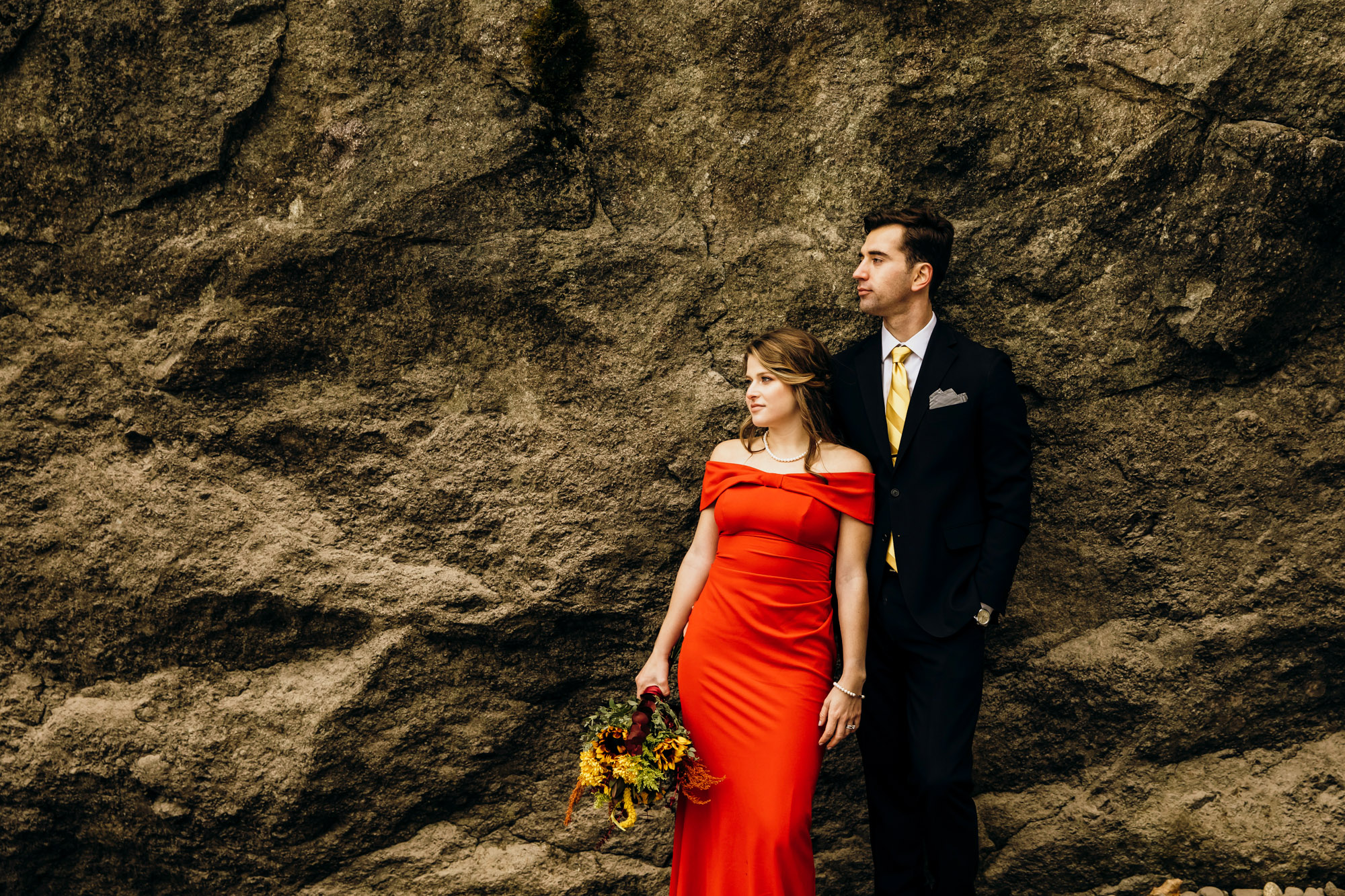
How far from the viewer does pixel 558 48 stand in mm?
3932

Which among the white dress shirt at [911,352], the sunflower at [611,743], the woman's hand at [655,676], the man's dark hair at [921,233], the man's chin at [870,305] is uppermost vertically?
the man's dark hair at [921,233]

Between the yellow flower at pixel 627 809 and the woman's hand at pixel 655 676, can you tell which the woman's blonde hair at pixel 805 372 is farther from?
the yellow flower at pixel 627 809

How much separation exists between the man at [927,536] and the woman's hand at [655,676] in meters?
0.84

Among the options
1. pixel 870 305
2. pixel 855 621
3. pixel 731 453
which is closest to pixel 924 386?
pixel 870 305

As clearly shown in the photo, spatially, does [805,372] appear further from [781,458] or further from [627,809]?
[627,809]

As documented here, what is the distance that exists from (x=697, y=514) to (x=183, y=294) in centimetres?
247

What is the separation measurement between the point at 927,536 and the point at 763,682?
829 mm

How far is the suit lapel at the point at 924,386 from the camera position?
11.3 ft

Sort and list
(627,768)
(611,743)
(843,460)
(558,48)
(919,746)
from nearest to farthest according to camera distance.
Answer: (627,768), (611,743), (919,746), (843,460), (558,48)

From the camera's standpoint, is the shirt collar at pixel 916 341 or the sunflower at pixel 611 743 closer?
the sunflower at pixel 611 743

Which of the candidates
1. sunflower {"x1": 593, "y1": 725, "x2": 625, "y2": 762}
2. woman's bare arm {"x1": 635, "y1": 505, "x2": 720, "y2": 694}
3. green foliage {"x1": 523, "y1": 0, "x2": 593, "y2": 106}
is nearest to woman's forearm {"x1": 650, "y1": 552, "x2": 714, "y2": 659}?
woman's bare arm {"x1": 635, "y1": 505, "x2": 720, "y2": 694}

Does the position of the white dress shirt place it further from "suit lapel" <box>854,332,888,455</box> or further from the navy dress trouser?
the navy dress trouser

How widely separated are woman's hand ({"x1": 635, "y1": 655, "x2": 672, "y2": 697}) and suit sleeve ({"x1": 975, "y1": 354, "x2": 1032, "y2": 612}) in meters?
1.23

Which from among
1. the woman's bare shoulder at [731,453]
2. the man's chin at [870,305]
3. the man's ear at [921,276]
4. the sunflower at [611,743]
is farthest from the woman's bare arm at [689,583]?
the man's ear at [921,276]
